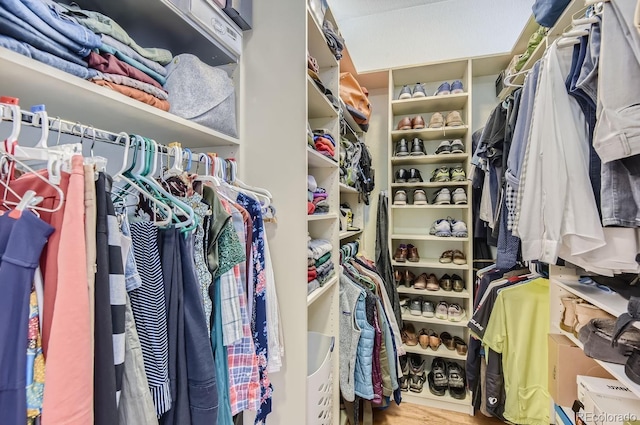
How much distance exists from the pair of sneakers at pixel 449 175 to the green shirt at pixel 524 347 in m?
0.86

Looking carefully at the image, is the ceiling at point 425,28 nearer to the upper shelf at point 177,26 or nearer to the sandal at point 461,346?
the upper shelf at point 177,26

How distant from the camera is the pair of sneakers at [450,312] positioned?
6.78ft

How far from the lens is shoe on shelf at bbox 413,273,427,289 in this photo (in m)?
2.19

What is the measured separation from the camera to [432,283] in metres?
2.18

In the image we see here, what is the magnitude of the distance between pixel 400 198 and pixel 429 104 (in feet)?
2.47

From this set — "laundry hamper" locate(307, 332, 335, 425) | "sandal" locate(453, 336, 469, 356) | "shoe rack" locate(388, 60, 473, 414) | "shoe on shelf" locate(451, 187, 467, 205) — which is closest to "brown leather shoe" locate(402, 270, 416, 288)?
"shoe rack" locate(388, 60, 473, 414)

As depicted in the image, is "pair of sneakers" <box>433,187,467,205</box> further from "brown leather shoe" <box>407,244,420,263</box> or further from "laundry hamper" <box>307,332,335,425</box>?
"laundry hamper" <box>307,332,335,425</box>

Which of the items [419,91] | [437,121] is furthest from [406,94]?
[437,121]

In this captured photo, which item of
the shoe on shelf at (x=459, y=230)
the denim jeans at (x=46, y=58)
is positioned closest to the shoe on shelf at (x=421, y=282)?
the shoe on shelf at (x=459, y=230)

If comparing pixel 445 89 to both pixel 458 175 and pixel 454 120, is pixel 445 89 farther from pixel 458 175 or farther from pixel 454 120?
pixel 458 175

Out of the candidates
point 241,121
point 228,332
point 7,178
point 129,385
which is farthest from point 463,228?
point 7,178

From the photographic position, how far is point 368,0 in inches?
88.3

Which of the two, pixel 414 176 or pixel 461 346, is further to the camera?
pixel 414 176

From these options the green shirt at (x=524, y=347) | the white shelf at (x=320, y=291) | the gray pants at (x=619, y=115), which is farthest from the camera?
the green shirt at (x=524, y=347)
